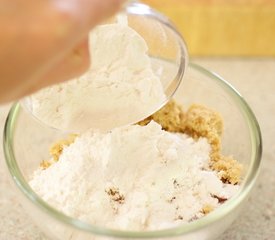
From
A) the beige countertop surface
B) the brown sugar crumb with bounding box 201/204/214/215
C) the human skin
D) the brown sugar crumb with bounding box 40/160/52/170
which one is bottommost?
the beige countertop surface

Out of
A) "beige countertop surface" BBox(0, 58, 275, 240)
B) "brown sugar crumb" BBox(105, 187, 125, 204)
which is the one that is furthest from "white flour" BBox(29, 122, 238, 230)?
"beige countertop surface" BBox(0, 58, 275, 240)

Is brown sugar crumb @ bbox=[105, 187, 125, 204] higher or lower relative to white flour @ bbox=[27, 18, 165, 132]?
lower

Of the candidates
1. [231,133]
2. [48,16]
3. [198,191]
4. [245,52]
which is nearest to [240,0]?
[245,52]

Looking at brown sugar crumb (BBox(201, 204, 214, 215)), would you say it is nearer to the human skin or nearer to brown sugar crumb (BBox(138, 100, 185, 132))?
brown sugar crumb (BBox(138, 100, 185, 132))

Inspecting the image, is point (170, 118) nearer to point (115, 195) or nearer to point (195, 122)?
point (195, 122)

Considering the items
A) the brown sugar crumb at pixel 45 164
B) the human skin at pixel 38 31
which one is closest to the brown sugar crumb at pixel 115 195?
the brown sugar crumb at pixel 45 164

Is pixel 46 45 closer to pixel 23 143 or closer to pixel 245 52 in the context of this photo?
pixel 23 143

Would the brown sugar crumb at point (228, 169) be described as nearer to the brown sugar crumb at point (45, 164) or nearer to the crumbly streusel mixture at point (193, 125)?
the crumbly streusel mixture at point (193, 125)
